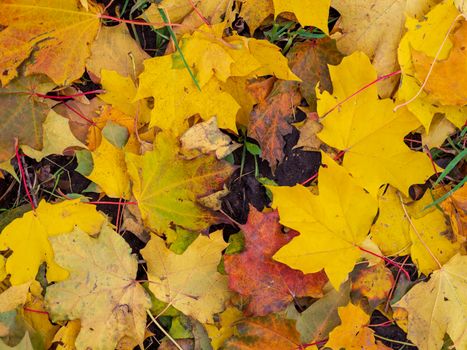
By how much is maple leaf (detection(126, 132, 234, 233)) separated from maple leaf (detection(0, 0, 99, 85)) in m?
0.30

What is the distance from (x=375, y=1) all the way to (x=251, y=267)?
784mm

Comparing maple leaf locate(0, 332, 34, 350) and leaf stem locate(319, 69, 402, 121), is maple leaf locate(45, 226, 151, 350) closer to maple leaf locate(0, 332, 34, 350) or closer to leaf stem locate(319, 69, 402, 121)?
maple leaf locate(0, 332, 34, 350)

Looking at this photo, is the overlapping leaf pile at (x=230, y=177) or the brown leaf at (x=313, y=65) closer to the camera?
the overlapping leaf pile at (x=230, y=177)

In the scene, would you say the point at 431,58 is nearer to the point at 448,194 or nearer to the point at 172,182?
the point at 448,194

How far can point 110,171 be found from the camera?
1568 mm

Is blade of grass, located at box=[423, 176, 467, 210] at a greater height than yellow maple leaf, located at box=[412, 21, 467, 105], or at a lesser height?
lesser

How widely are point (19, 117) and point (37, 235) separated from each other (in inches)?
12.7

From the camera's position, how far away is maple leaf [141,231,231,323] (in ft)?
4.95

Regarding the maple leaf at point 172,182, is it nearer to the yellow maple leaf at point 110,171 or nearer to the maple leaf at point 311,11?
the yellow maple leaf at point 110,171

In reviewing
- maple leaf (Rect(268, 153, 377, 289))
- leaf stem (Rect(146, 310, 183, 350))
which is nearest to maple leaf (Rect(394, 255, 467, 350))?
maple leaf (Rect(268, 153, 377, 289))

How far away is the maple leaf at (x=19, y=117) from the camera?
152 centimetres

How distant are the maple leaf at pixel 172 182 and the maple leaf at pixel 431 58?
0.53 m

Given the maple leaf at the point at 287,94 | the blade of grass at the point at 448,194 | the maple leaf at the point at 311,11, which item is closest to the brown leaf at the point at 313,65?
the maple leaf at the point at 287,94

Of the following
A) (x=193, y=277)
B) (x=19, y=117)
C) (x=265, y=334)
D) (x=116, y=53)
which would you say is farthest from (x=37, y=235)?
(x=265, y=334)
